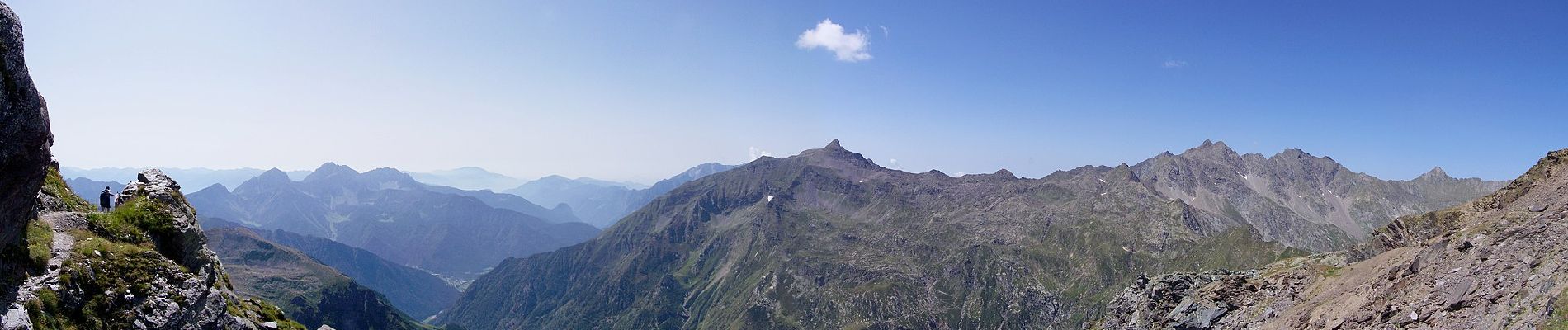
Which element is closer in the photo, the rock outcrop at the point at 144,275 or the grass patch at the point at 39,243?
the grass patch at the point at 39,243

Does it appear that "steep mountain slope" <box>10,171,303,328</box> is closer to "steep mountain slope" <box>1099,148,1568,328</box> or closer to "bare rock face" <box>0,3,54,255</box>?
"bare rock face" <box>0,3,54,255</box>

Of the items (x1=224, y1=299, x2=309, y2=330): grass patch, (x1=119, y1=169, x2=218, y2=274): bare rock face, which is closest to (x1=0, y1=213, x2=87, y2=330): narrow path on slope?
(x1=119, y1=169, x2=218, y2=274): bare rock face

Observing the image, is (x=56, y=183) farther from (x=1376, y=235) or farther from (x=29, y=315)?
(x=1376, y=235)

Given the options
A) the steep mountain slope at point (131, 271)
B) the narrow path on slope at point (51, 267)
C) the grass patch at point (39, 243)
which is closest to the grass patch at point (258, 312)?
the steep mountain slope at point (131, 271)

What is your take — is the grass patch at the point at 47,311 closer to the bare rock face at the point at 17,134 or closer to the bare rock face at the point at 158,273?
the bare rock face at the point at 158,273

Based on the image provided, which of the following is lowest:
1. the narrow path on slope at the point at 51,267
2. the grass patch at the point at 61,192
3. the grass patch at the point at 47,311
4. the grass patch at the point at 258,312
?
the grass patch at the point at 258,312

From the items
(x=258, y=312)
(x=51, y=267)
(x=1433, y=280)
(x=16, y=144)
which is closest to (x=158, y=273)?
(x=51, y=267)
